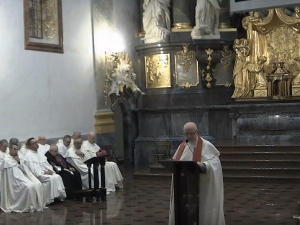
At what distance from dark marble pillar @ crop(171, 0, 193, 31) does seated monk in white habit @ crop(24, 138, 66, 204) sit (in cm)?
738

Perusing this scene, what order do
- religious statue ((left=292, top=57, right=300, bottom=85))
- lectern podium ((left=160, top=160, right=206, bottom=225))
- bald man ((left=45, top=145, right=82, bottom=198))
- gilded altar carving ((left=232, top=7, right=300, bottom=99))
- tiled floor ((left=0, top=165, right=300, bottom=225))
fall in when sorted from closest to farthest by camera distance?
lectern podium ((left=160, top=160, right=206, bottom=225)) < tiled floor ((left=0, top=165, right=300, bottom=225)) < bald man ((left=45, top=145, right=82, bottom=198)) < religious statue ((left=292, top=57, right=300, bottom=85)) < gilded altar carving ((left=232, top=7, right=300, bottom=99))

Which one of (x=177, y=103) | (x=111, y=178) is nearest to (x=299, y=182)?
(x=111, y=178)

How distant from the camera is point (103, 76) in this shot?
680 inches

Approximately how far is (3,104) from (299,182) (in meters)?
6.91

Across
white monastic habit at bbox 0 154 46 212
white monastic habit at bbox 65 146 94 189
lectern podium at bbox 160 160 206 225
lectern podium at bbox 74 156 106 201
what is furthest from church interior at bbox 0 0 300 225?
lectern podium at bbox 160 160 206 225

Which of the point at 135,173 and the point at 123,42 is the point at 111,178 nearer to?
the point at 135,173

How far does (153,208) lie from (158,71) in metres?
7.70

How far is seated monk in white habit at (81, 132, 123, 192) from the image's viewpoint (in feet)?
44.3

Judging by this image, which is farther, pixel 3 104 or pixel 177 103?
pixel 177 103

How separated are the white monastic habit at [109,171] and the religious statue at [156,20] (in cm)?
508

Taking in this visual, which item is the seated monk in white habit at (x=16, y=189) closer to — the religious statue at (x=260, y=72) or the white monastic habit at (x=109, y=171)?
the white monastic habit at (x=109, y=171)

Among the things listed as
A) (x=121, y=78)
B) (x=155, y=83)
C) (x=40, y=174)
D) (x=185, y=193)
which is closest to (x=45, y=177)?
(x=40, y=174)

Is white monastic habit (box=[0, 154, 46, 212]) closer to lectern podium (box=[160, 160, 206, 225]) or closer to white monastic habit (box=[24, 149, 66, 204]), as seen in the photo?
white monastic habit (box=[24, 149, 66, 204])

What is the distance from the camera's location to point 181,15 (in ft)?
59.6
